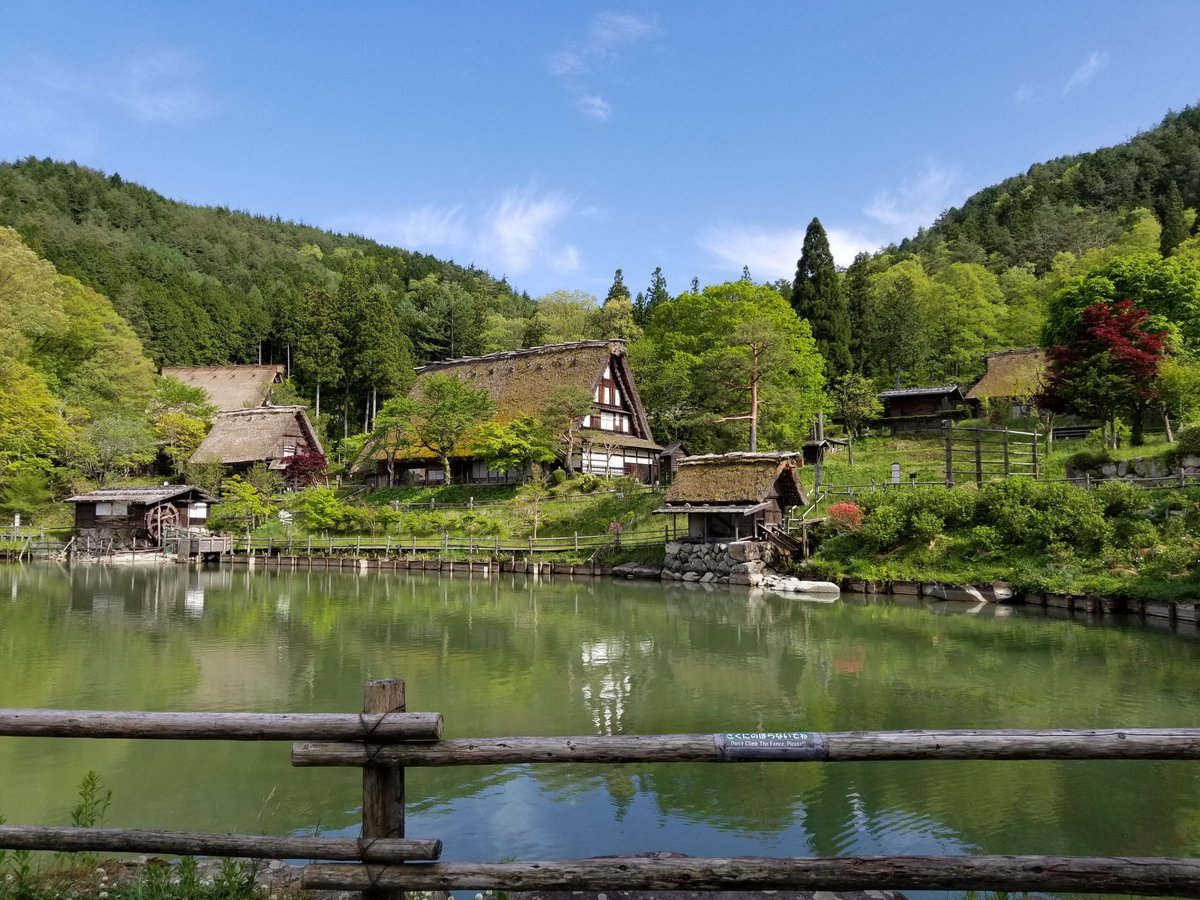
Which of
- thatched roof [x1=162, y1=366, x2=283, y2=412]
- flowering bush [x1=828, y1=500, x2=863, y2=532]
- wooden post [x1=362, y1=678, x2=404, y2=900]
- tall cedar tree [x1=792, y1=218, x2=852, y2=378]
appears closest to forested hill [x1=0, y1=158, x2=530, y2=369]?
thatched roof [x1=162, y1=366, x2=283, y2=412]

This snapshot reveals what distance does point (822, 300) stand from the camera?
43062mm

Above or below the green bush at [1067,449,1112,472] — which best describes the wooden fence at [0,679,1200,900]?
below

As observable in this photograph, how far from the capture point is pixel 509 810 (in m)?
6.37

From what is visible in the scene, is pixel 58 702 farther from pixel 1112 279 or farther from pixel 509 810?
pixel 1112 279

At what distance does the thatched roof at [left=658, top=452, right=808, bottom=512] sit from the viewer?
2502 cm

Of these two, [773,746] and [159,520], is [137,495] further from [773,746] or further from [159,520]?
[773,746]

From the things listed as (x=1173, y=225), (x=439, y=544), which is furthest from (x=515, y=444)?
(x=1173, y=225)

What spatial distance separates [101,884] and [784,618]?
15339mm

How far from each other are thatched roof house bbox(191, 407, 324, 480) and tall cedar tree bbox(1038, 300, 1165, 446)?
39.1 m

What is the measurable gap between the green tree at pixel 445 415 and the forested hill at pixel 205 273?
1339 centimetres

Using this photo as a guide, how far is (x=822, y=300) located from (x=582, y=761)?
4321cm

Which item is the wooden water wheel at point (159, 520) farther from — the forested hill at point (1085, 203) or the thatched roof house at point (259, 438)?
the forested hill at point (1085, 203)

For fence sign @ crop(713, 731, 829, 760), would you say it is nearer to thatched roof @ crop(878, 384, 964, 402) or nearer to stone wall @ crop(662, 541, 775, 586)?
stone wall @ crop(662, 541, 775, 586)

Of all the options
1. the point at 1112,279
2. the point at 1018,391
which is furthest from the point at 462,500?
the point at 1112,279
